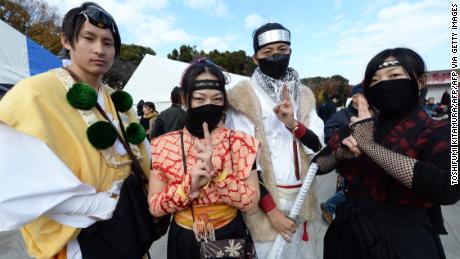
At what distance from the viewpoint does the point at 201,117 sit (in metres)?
1.53

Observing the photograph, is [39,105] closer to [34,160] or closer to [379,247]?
[34,160]

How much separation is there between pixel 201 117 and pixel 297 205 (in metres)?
0.82

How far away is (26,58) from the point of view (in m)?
5.92

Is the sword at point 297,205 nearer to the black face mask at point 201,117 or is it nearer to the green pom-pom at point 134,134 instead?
the black face mask at point 201,117

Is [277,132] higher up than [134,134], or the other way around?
[134,134]

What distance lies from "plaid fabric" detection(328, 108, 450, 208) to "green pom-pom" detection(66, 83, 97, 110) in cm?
154

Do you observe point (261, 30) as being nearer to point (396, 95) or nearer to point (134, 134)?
point (396, 95)

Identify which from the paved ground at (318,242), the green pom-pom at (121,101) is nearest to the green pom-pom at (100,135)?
the green pom-pom at (121,101)

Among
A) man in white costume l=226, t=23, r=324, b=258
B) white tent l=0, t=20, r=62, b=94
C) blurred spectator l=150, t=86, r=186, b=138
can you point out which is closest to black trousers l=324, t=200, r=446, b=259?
Result: man in white costume l=226, t=23, r=324, b=258

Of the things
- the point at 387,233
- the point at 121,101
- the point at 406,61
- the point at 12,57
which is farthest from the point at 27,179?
the point at 12,57

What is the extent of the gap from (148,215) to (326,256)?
115cm

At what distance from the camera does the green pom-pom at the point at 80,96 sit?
1349 mm

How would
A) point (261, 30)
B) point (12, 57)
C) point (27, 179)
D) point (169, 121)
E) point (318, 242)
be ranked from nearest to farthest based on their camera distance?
point (27, 179) < point (261, 30) < point (318, 242) < point (169, 121) < point (12, 57)

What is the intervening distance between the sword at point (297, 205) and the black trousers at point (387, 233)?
0.27 m
